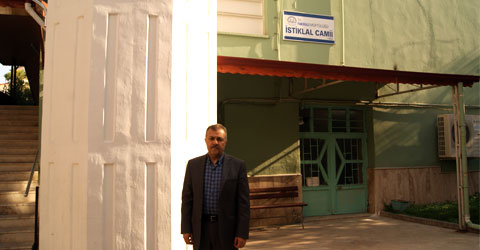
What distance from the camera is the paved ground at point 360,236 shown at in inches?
295

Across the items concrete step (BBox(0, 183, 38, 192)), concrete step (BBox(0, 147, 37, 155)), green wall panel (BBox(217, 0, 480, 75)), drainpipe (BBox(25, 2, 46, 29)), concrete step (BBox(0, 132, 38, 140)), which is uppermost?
green wall panel (BBox(217, 0, 480, 75))

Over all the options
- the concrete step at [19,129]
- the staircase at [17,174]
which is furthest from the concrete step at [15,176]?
the concrete step at [19,129]

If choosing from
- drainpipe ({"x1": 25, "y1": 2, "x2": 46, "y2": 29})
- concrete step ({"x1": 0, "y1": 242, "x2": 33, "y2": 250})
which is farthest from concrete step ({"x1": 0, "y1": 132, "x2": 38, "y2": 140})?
drainpipe ({"x1": 25, "y1": 2, "x2": 46, "y2": 29})

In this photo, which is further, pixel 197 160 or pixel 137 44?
pixel 137 44

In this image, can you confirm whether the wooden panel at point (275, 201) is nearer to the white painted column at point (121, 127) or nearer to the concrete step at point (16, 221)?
the concrete step at point (16, 221)

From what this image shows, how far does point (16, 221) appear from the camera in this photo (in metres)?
6.10

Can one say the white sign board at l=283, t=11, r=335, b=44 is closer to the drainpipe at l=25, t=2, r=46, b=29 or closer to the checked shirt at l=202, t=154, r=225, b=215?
the drainpipe at l=25, t=2, r=46, b=29

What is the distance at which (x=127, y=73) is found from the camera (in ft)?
Answer: 14.2

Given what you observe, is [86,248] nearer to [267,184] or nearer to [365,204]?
[267,184]

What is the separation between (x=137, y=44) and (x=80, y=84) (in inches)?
30.0

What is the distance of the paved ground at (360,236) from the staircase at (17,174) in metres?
3.69

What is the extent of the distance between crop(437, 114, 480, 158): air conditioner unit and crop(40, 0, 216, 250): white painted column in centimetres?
884

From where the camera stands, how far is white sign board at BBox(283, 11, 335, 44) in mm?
9758

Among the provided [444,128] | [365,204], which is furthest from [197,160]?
[444,128]
